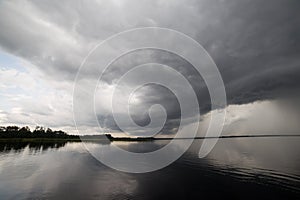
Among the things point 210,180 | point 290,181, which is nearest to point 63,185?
point 210,180

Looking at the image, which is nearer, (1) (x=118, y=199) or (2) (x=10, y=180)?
(1) (x=118, y=199)

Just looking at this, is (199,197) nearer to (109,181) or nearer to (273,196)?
(273,196)

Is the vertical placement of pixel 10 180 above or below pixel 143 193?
above

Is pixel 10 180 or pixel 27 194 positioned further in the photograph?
pixel 10 180

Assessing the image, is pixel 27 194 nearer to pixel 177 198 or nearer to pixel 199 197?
pixel 177 198

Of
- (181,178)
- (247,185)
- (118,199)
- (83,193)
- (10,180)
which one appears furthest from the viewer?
(181,178)

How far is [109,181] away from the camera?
40.9 m

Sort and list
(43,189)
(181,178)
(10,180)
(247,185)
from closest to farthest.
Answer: (43,189) → (247,185) → (10,180) → (181,178)

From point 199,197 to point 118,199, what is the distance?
14614 mm

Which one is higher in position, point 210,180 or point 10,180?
point 10,180

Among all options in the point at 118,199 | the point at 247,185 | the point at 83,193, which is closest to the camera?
the point at 118,199

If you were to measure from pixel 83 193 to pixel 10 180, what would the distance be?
864 inches

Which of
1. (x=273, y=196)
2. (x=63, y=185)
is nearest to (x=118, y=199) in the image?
(x=63, y=185)

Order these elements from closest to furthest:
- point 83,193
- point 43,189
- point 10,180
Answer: point 83,193
point 43,189
point 10,180
